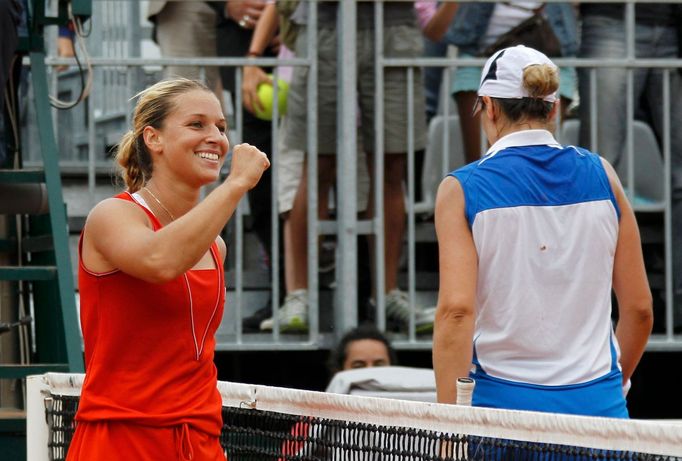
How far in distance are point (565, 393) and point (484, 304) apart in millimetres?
298

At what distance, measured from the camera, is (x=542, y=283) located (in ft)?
11.2

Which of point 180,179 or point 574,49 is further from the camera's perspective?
point 574,49

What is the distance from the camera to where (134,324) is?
3.09m

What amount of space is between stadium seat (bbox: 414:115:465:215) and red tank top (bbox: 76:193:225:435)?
422 cm

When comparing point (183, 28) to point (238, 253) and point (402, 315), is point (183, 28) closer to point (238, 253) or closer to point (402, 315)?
point (238, 253)

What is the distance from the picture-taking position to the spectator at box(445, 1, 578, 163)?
7.18 meters

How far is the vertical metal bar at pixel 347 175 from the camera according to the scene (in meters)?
6.79

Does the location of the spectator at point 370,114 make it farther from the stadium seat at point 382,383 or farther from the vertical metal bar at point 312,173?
the stadium seat at point 382,383

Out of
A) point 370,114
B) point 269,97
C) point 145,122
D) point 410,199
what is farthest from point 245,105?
point 145,122

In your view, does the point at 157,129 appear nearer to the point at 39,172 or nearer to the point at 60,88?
the point at 39,172

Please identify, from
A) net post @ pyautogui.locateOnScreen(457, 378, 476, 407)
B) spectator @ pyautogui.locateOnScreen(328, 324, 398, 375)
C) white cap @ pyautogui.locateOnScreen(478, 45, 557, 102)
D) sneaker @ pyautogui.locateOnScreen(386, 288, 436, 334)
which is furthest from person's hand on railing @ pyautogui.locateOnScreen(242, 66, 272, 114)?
net post @ pyautogui.locateOnScreen(457, 378, 476, 407)

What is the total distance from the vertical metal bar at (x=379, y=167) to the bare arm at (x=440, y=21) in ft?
1.33

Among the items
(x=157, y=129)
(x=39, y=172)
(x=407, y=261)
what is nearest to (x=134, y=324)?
(x=157, y=129)

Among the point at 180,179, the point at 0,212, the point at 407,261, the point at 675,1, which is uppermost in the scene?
the point at 675,1
